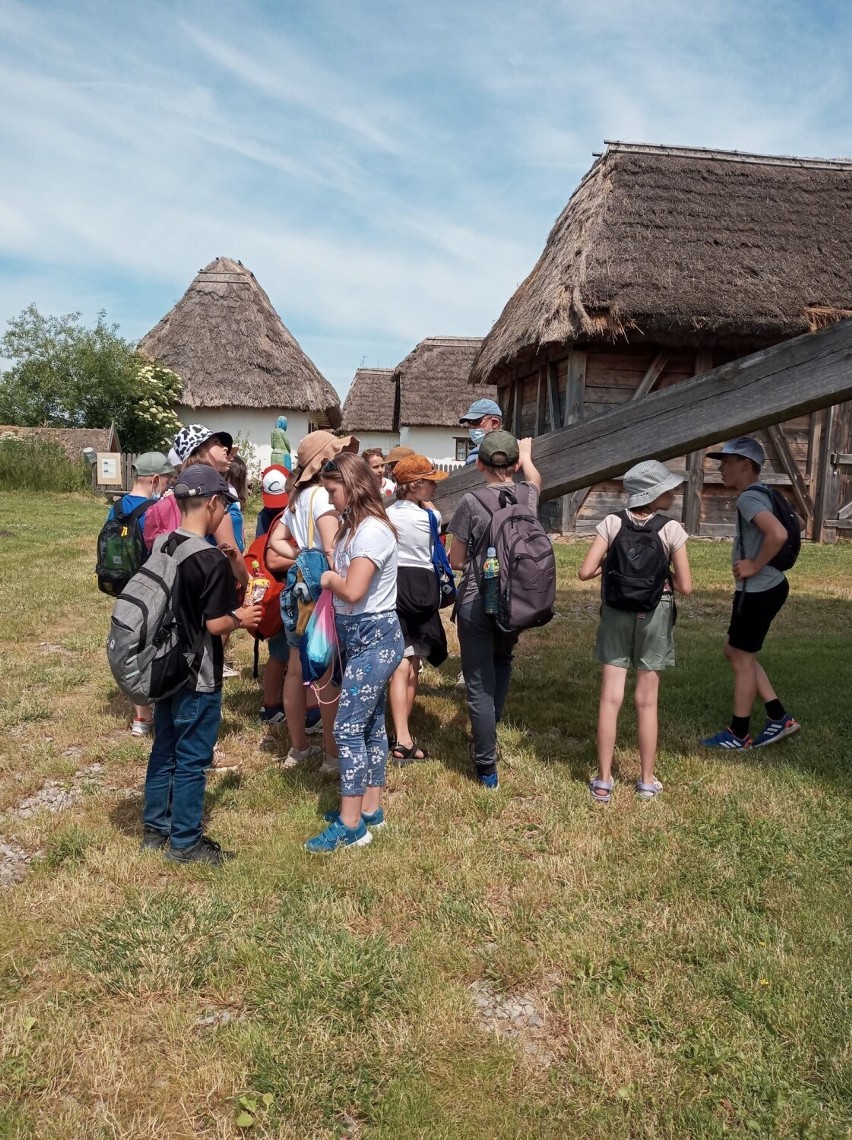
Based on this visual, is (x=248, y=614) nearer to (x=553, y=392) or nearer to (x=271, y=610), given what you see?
(x=271, y=610)

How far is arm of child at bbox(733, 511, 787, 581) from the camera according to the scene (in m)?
4.43

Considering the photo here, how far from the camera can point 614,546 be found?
13.0 ft

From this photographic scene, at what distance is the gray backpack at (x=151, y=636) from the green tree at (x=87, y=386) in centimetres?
2232

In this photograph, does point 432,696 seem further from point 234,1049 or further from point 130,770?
point 234,1049

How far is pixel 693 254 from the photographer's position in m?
13.0

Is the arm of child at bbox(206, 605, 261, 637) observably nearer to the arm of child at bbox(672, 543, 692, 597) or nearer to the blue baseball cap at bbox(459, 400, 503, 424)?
the arm of child at bbox(672, 543, 692, 597)

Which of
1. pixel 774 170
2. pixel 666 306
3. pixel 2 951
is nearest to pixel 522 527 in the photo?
pixel 2 951

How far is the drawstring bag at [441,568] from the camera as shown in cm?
448

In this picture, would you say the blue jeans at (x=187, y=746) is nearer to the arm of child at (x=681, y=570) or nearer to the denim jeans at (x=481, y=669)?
the denim jeans at (x=481, y=669)

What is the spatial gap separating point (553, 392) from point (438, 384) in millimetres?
18939

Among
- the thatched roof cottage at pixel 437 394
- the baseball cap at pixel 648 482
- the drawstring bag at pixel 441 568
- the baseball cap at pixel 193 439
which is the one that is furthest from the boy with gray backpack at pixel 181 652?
the thatched roof cottage at pixel 437 394

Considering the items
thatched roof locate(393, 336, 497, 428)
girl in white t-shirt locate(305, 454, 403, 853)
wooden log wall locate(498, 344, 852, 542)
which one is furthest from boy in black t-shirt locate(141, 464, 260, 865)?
thatched roof locate(393, 336, 497, 428)

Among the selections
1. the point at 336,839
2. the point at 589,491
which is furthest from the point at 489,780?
the point at 589,491

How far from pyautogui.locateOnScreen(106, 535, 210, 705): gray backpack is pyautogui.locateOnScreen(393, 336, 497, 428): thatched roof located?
2895 cm
